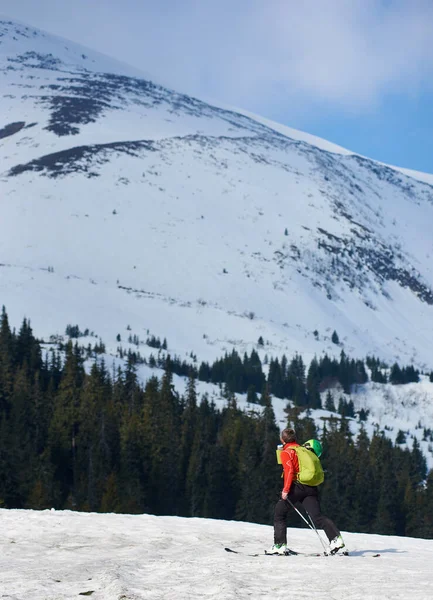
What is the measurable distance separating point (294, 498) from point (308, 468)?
662 millimetres

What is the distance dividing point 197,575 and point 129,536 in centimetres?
498

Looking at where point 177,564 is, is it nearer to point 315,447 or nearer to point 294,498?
point 294,498

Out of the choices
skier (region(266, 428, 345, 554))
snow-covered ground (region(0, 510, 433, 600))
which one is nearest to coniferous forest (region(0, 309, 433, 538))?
snow-covered ground (region(0, 510, 433, 600))

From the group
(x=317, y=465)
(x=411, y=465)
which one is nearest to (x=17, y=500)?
(x=317, y=465)

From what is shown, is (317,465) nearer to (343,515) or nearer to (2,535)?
(2,535)

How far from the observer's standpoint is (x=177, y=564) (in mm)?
14812

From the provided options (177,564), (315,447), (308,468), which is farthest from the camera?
(315,447)

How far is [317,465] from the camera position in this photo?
16078 millimetres

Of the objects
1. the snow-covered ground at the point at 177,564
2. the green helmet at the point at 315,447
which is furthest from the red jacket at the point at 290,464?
the snow-covered ground at the point at 177,564

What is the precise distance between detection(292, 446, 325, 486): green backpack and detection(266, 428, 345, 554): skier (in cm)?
8

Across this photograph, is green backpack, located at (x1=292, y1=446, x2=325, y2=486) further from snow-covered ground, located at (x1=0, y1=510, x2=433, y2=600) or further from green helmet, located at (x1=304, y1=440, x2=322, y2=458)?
snow-covered ground, located at (x1=0, y1=510, x2=433, y2=600)

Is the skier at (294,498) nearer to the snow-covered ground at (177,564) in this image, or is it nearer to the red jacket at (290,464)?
the red jacket at (290,464)

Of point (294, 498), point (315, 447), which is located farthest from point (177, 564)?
point (315, 447)

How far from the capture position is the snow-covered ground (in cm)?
1223
